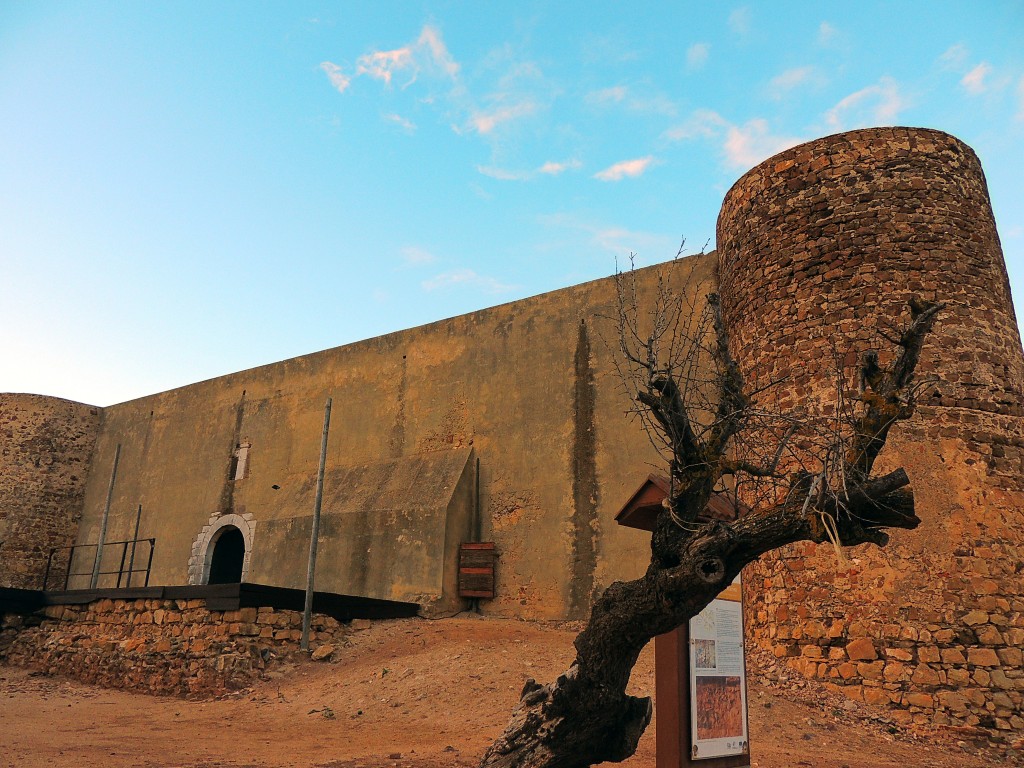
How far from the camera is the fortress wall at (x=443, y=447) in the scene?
37.4 ft

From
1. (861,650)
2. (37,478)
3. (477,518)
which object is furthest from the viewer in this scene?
(37,478)

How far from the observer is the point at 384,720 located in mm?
7586

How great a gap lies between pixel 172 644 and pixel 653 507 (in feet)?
25.9

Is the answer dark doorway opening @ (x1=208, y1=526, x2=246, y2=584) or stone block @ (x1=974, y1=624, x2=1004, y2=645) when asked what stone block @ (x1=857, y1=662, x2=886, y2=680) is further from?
dark doorway opening @ (x1=208, y1=526, x2=246, y2=584)

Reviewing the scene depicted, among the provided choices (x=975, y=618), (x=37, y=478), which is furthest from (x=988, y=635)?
(x=37, y=478)

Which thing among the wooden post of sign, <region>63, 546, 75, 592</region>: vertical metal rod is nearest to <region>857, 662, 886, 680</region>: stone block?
the wooden post of sign

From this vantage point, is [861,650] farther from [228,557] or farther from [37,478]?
[37,478]

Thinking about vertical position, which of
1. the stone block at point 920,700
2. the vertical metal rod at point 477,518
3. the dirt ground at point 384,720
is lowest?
the dirt ground at point 384,720

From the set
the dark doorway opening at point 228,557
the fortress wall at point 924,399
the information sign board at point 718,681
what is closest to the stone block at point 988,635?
the fortress wall at point 924,399

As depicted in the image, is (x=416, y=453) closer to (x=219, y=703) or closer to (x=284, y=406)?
(x=284, y=406)

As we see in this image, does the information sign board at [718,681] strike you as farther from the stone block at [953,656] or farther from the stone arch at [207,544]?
the stone arch at [207,544]

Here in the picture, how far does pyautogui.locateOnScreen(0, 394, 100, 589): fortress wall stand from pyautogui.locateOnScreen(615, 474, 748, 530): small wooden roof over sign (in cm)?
1882

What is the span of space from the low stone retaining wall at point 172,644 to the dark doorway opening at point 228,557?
453cm

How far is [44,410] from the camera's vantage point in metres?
19.6
